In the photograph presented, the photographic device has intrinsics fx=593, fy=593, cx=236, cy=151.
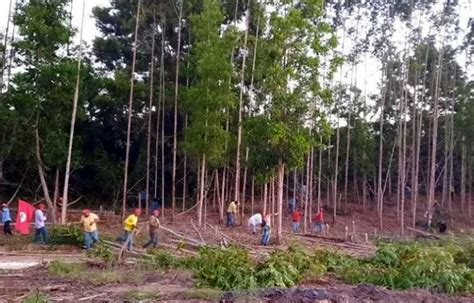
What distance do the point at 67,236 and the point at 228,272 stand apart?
1035 cm

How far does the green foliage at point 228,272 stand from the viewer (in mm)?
11328

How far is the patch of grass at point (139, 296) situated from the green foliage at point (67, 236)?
1046 centimetres

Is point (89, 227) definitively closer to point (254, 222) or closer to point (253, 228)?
point (254, 222)

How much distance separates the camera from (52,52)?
24.7 m

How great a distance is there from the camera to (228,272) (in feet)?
38.4

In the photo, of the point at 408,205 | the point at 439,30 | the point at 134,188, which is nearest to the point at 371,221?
the point at 408,205

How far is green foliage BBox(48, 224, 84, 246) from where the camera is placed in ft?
65.7

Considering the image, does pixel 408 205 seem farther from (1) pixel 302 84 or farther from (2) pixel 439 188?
(1) pixel 302 84

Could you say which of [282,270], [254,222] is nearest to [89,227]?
[254,222]

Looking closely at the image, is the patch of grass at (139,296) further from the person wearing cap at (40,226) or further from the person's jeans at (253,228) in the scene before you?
the person's jeans at (253,228)

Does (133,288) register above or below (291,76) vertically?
below

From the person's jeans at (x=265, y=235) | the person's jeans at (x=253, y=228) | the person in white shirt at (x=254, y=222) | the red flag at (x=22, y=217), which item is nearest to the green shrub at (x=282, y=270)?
the person's jeans at (x=265, y=235)

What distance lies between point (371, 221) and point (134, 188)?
15101 mm

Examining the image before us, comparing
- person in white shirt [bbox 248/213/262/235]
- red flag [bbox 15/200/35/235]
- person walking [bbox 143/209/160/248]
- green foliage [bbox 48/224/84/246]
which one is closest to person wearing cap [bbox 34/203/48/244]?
green foliage [bbox 48/224/84/246]
